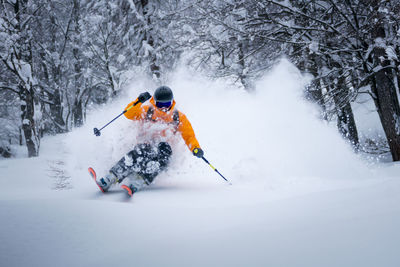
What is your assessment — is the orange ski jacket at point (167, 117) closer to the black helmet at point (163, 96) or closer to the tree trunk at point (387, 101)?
the black helmet at point (163, 96)

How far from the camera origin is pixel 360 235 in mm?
1845

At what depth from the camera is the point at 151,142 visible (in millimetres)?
3945

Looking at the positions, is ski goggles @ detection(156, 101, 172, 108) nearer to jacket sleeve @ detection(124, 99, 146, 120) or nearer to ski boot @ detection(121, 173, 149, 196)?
jacket sleeve @ detection(124, 99, 146, 120)

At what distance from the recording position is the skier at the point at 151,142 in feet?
12.0

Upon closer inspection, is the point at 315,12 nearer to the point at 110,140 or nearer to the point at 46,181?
the point at 110,140

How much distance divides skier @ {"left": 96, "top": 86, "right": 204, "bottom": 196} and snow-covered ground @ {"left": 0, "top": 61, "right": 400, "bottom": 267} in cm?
21

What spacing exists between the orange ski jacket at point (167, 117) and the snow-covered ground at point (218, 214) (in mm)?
274

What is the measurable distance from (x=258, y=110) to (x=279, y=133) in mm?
1043

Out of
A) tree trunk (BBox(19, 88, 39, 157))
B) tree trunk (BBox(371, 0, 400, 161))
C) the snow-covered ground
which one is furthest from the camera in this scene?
tree trunk (BBox(19, 88, 39, 157))

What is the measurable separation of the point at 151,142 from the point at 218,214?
6.02 feet

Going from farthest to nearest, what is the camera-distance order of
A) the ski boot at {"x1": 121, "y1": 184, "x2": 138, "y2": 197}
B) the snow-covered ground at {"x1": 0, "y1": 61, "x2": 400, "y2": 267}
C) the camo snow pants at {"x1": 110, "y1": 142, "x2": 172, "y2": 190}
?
the camo snow pants at {"x1": 110, "y1": 142, "x2": 172, "y2": 190} < the ski boot at {"x1": 121, "y1": 184, "x2": 138, "y2": 197} < the snow-covered ground at {"x1": 0, "y1": 61, "x2": 400, "y2": 267}

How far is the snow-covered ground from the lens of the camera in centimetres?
170

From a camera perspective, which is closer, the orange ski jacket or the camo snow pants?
the camo snow pants

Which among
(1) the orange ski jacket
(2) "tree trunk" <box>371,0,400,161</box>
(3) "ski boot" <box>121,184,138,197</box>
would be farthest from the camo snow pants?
(2) "tree trunk" <box>371,0,400,161</box>
